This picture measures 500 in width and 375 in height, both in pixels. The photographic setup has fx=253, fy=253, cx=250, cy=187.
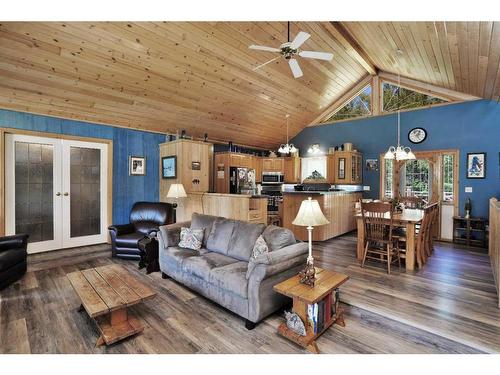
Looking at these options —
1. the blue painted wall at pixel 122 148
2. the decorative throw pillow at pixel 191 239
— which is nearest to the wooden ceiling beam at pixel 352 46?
the decorative throw pillow at pixel 191 239

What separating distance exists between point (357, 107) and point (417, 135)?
1844 millimetres

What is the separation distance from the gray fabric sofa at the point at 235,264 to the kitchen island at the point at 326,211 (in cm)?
272

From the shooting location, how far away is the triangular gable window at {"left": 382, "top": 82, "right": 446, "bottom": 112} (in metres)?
6.24

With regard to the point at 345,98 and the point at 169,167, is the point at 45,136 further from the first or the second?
the point at 345,98

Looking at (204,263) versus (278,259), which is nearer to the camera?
(278,259)

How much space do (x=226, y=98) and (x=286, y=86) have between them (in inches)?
57.1

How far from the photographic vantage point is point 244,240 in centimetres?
310

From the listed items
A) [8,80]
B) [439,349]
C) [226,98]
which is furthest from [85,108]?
[439,349]

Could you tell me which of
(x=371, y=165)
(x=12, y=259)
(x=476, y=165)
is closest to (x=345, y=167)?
(x=371, y=165)

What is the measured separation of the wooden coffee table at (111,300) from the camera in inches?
82.9

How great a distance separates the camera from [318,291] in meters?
2.14

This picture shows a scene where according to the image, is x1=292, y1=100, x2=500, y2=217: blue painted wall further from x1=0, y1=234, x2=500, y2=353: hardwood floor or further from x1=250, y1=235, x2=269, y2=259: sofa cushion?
x1=250, y1=235, x2=269, y2=259: sofa cushion

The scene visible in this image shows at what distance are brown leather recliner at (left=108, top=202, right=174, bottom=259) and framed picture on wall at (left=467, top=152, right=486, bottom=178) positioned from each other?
6.50 metres

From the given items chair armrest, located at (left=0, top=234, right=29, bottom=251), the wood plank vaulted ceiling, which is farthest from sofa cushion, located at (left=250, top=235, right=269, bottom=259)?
chair armrest, located at (left=0, top=234, right=29, bottom=251)
